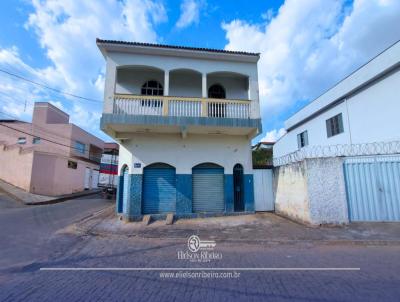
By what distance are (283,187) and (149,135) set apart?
673 centimetres

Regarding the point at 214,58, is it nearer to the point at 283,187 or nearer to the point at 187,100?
the point at 187,100

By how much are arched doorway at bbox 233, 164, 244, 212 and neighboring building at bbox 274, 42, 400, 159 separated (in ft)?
9.28

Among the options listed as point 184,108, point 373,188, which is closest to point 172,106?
point 184,108

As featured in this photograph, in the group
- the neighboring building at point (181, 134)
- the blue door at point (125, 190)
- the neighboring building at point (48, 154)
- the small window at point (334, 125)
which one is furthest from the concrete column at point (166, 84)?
the neighboring building at point (48, 154)

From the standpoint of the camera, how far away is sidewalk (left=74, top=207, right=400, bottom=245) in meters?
6.36

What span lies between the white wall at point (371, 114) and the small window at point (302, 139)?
262 centimetres

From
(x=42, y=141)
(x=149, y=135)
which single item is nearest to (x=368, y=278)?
(x=149, y=135)

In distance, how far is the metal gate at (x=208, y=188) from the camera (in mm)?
10094

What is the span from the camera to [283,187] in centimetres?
989

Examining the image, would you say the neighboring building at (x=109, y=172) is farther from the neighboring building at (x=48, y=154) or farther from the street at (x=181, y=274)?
the street at (x=181, y=274)

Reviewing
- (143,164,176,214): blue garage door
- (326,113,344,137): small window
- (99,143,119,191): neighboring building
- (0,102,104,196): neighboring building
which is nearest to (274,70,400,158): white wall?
(326,113,344,137): small window

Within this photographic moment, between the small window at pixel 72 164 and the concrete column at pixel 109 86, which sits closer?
the concrete column at pixel 109 86

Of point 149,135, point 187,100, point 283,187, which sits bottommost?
point 283,187

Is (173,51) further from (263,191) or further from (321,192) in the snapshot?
(321,192)
